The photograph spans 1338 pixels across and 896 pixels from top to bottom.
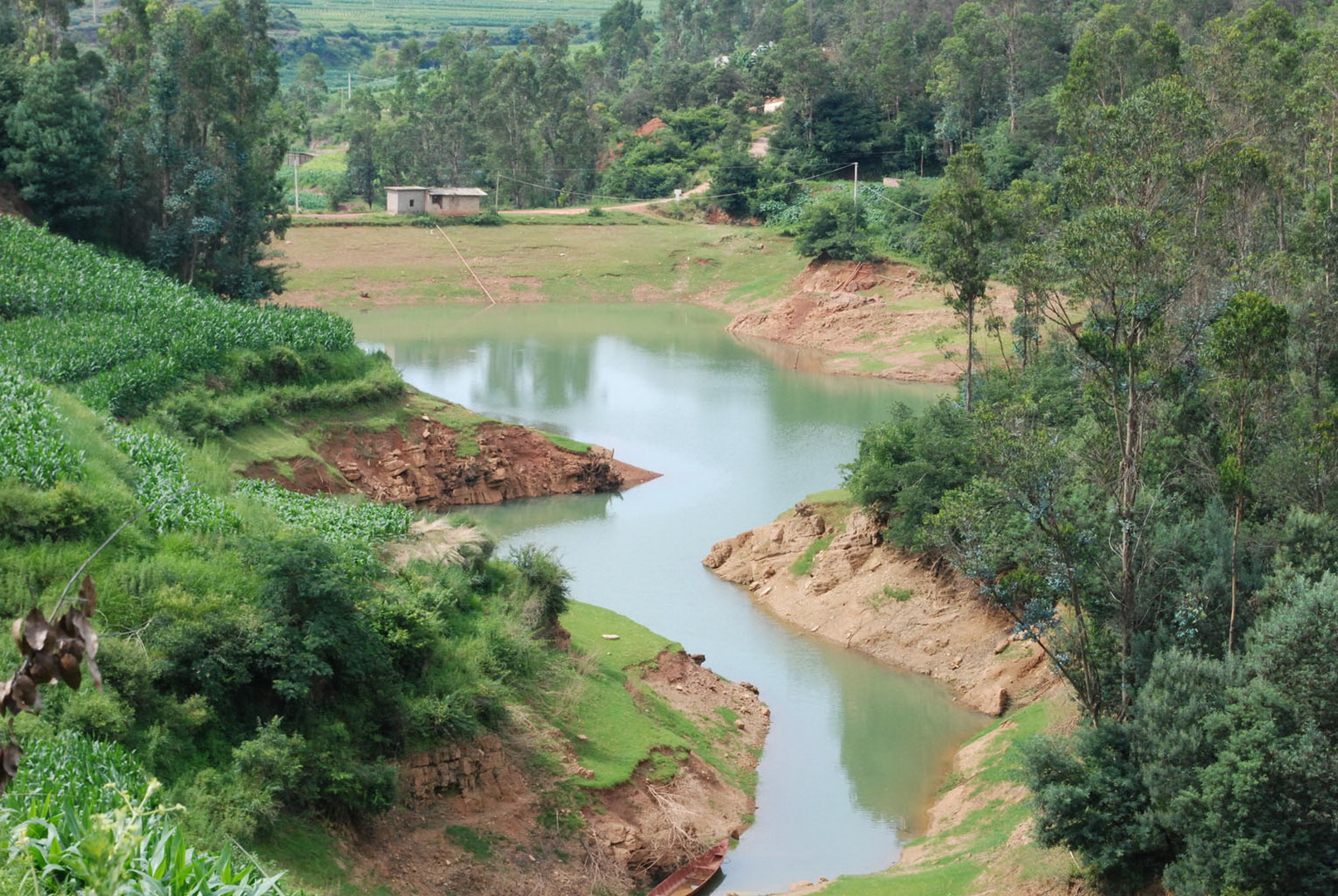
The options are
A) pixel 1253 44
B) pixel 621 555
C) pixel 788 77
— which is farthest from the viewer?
pixel 788 77

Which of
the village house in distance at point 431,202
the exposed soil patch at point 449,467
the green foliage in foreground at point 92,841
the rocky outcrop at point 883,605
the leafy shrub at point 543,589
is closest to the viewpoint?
the green foliage in foreground at point 92,841

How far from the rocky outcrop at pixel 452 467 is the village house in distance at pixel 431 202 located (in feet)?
140

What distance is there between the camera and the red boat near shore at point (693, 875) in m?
20.1

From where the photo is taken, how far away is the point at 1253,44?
41.0 m

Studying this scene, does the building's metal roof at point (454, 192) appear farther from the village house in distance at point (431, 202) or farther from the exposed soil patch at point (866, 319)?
the exposed soil patch at point (866, 319)

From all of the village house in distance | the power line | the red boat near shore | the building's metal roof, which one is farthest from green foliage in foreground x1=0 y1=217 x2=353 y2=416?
the power line

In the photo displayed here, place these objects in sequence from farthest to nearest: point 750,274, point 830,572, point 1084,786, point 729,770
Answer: point 750,274
point 830,572
point 729,770
point 1084,786

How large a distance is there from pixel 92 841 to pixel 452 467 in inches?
1306

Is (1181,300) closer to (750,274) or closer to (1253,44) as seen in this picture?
(1253,44)

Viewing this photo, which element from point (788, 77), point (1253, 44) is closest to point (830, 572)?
point (1253, 44)

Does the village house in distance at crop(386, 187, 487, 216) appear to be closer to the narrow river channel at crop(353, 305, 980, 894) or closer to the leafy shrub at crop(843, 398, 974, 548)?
the narrow river channel at crop(353, 305, 980, 894)

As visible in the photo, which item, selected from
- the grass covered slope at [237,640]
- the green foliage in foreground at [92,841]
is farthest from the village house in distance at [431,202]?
the green foliage in foreground at [92,841]

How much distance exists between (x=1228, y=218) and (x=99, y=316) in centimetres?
2773

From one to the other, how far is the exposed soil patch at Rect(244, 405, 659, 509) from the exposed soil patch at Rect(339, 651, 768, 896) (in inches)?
565
